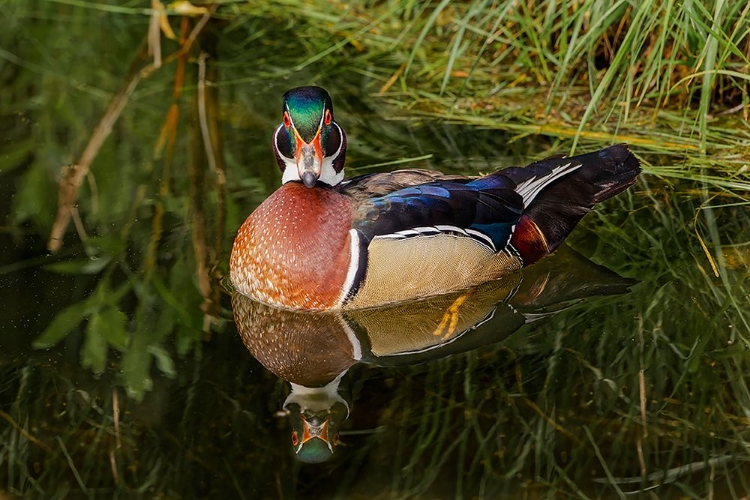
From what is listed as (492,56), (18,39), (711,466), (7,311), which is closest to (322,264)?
(7,311)

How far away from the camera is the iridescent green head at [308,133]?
5.52 m

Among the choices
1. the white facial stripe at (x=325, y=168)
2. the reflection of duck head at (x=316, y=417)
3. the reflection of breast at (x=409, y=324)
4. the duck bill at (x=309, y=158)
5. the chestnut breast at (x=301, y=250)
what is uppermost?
the duck bill at (x=309, y=158)

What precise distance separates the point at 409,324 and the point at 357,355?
0.40 meters

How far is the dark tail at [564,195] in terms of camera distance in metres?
6.10

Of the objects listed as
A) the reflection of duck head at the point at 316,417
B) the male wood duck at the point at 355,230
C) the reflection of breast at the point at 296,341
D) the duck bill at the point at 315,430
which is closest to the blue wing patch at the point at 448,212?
the male wood duck at the point at 355,230

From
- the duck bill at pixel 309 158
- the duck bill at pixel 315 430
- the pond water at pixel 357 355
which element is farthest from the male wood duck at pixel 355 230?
the duck bill at pixel 315 430

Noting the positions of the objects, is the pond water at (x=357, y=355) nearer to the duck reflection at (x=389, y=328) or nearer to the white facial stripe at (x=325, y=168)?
the duck reflection at (x=389, y=328)

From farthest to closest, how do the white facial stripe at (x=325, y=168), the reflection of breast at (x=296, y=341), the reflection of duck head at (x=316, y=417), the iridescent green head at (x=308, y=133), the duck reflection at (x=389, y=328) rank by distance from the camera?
the white facial stripe at (x=325, y=168) < the iridescent green head at (x=308, y=133) < the reflection of breast at (x=296, y=341) < the duck reflection at (x=389, y=328) < the reflection of duck head at (x=316, y=417)

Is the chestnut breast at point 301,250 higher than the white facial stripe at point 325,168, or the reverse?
the white facial stripe at point 325,168

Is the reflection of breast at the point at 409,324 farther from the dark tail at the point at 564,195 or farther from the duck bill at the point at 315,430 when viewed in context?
the duck bill at the point at 315,430

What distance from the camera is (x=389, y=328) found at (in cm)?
557

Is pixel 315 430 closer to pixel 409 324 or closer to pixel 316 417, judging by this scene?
pixel 316 417

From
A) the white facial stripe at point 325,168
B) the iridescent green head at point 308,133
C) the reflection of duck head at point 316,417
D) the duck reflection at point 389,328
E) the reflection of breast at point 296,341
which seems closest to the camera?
the reflection of duck head at point 316,417

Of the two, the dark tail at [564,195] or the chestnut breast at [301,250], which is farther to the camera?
the dark tail at [564,195]
